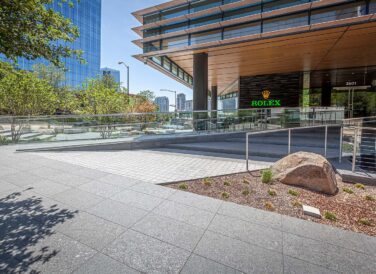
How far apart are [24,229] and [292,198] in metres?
4.71

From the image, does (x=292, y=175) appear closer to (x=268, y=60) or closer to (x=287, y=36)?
(x=287, y=36)

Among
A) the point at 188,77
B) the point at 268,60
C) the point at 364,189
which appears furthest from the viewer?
the point at 188,77

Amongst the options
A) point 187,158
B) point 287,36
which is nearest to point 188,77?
point 287,36

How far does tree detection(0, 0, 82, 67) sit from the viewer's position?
388 cm

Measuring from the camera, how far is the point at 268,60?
1463 cm

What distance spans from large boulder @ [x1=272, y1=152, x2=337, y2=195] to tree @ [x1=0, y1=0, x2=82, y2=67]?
19.1 feet

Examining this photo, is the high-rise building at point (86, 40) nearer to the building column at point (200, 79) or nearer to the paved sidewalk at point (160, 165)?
the building column at point (200, 79)

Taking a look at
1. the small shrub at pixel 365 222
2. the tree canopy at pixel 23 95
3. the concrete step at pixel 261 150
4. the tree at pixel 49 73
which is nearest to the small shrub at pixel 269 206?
the small shrub at pixel 365 222

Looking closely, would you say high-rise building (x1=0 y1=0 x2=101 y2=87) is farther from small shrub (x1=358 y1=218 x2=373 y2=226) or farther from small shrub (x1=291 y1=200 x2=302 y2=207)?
small shrub (x1=358 y1=218 x2=373 y2=226)

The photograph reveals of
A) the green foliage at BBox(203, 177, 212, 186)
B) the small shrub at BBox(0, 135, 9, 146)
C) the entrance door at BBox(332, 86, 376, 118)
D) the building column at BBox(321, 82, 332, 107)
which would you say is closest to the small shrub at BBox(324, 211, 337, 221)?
the green foliage at BBox(203, 177, 212, 186)

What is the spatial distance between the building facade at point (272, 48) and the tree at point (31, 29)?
9.09 m

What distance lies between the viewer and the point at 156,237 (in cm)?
302

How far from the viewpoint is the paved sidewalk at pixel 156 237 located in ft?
8.13

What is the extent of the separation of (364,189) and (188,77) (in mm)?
19416
